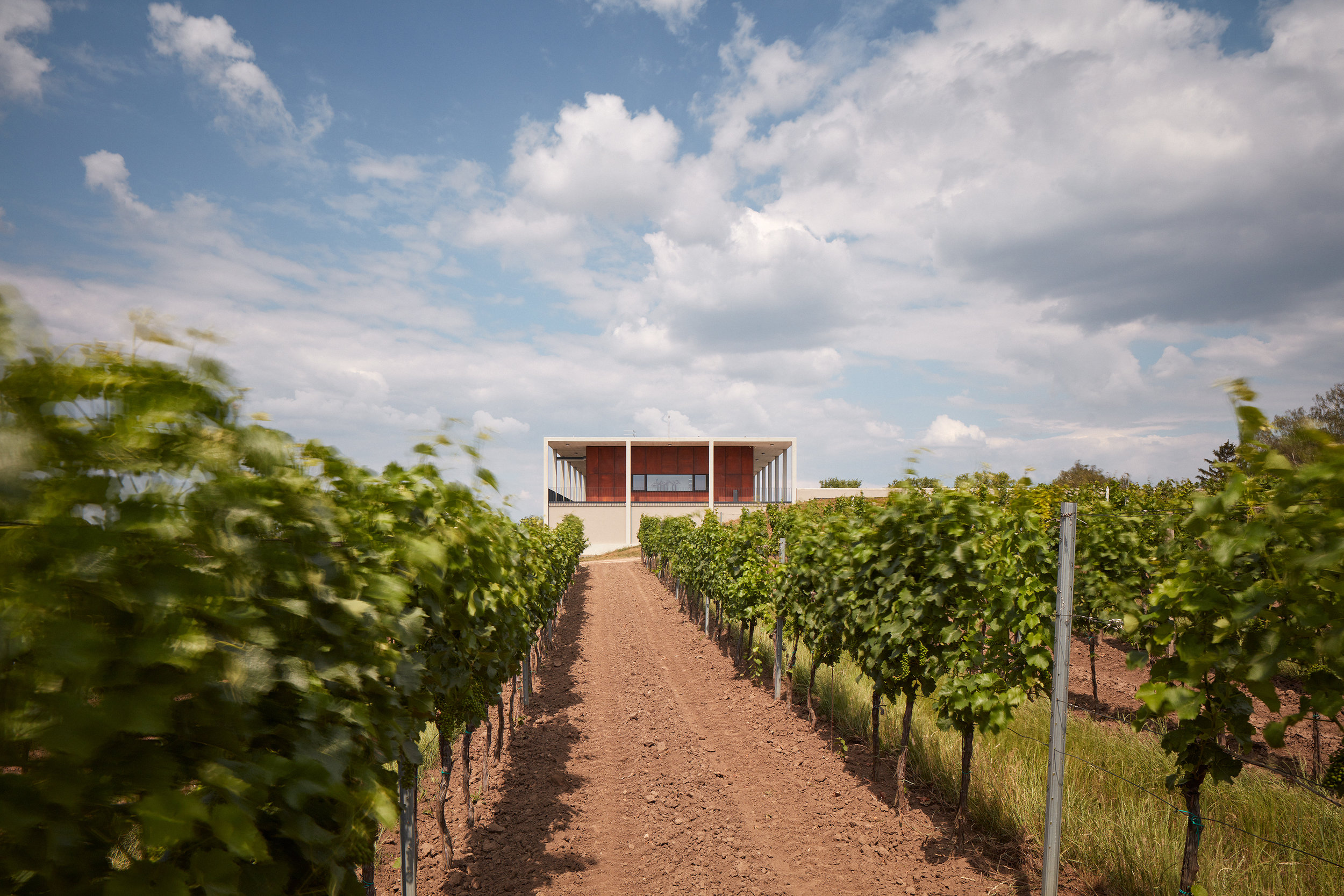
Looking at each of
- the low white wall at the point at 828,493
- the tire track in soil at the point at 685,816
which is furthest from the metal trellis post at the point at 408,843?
the low white wall at the point at 828,493

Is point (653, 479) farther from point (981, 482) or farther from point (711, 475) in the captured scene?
point (981, 482)

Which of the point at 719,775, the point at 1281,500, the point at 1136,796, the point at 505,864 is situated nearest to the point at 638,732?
the point at 719,775

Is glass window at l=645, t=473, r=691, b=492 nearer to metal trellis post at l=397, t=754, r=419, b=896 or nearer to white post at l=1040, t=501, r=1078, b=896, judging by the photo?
white post at l=1040, t=501, r=1078, b=896

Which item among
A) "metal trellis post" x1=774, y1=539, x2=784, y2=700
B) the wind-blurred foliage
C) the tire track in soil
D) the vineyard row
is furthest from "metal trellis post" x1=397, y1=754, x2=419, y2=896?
"metal trellis post" x1=774, y1=539, x2=784, y2=700

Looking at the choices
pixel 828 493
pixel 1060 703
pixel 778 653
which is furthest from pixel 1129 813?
pixel 828 493

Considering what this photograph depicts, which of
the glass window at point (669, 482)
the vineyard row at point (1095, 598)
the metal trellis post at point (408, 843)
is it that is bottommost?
the metal trellis post at point (408, 843)

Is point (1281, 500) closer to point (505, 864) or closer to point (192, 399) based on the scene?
point (192, 399)

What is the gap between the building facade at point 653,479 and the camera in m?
34.2

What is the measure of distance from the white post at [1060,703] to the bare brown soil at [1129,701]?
242 centimetres

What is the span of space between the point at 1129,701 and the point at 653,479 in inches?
1127

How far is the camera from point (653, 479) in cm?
3641

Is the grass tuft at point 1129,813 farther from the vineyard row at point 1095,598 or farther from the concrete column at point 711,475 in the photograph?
the concrete column at point 711,475

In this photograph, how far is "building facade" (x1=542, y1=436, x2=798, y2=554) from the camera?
112ft

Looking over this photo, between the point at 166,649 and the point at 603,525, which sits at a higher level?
the point at 166,649
